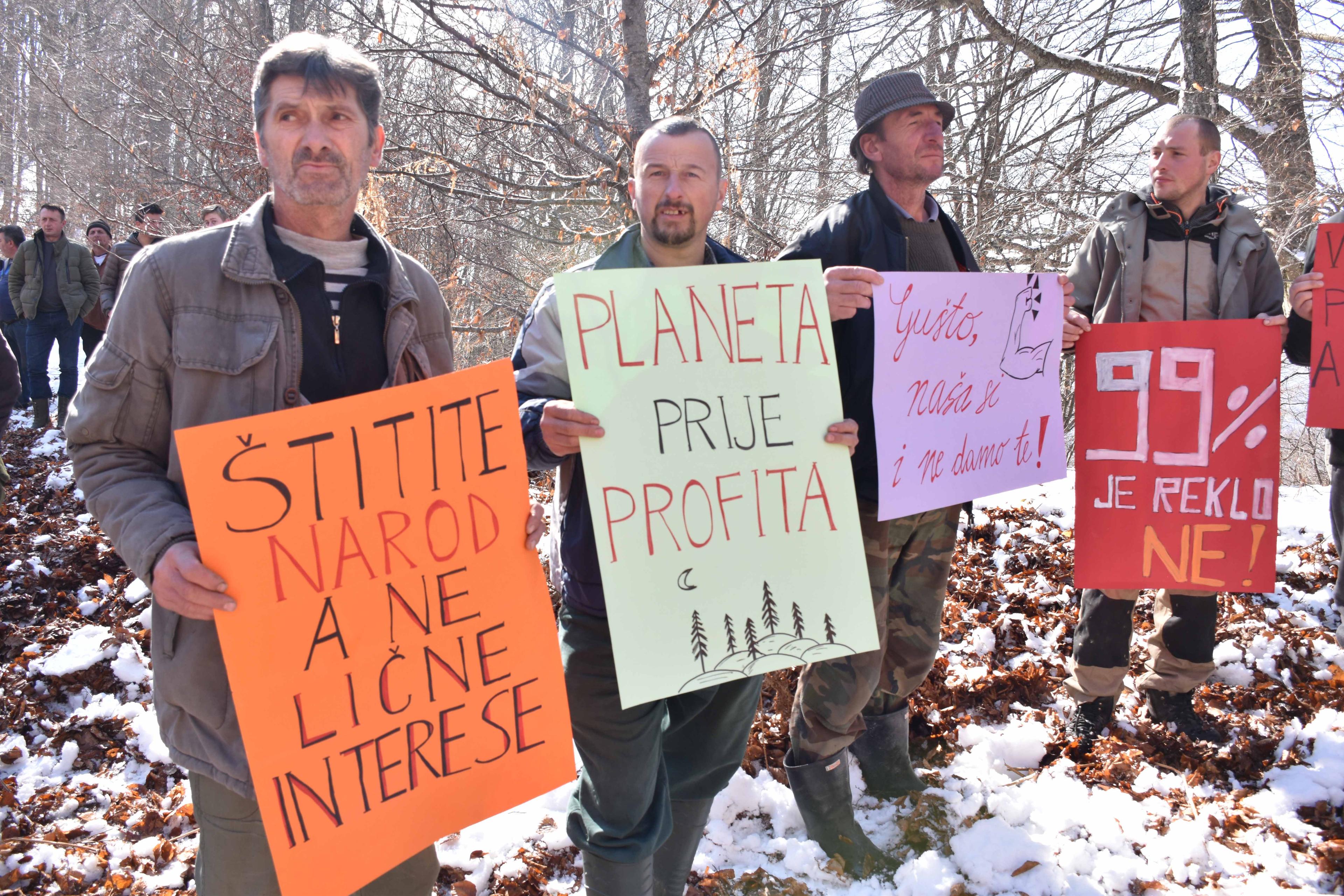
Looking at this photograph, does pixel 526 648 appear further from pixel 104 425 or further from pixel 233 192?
pixel 233 192

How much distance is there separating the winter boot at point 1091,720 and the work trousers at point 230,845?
2.68 m

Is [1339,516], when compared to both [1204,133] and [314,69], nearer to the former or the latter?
[1204,133]

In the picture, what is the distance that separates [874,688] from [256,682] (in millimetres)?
1749

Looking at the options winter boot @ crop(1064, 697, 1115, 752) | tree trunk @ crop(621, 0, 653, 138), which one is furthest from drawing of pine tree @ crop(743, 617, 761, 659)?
tree trunk @ crop(621, 0, 653, 138)

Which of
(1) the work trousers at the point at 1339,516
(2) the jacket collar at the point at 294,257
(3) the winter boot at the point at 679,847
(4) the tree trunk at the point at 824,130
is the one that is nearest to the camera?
(2) the jacket collar at the point at 294,257

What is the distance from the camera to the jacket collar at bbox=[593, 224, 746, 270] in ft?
6.94

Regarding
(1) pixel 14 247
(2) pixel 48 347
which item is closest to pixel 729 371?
(2) pixel 48 347

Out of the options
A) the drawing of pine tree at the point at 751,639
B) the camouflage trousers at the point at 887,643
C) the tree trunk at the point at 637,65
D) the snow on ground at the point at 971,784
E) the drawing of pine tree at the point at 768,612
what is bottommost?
the snow on ground at the point at 971,784

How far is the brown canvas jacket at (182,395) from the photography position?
1510 millimetres

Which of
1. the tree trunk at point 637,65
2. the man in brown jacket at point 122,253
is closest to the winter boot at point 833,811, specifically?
the tree trunk at point 637,65

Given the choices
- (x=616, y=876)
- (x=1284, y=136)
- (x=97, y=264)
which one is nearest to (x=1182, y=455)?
(x=616, y=876)

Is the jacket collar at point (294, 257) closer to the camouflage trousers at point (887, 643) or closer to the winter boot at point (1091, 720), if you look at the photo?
the camouflage trousers at point (887, 643)

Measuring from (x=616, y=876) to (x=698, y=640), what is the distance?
23.2 inches

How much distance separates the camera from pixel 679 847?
7.32ft
